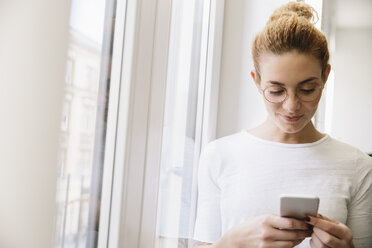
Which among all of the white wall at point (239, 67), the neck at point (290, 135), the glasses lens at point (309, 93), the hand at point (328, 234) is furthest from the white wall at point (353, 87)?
the hand at point (328, 234)

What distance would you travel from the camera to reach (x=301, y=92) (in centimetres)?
95

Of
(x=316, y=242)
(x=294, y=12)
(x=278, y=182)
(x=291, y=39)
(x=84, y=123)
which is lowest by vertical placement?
(x=316, y=242)

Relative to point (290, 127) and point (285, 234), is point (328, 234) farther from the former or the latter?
point (290, 127)

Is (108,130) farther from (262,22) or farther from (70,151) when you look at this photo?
(262,22)

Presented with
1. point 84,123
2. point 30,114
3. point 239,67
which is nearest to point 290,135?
point 239,67

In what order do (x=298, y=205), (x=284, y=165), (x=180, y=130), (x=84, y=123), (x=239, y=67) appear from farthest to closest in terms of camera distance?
1. (x=239, y=67)
2. (x=180, y=130)
3. (x=284, y=165)
4. (x=298, y=205)
5. (x=84, y=123)

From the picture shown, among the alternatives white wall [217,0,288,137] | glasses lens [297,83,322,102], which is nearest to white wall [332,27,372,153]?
white wall [217,0,288,137]

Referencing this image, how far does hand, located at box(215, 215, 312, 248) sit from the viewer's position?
844mm

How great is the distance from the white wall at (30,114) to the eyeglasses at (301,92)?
0.60m

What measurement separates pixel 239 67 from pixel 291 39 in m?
0.57

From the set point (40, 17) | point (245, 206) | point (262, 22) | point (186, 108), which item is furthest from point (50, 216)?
point (262, 22)

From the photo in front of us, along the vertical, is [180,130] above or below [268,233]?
above

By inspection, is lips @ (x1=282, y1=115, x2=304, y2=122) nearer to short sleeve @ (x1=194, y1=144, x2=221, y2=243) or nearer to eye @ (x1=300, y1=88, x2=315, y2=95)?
A: eye @ (x1=300, y1=88, x2=315, y2=95)

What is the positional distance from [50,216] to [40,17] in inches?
10.2
